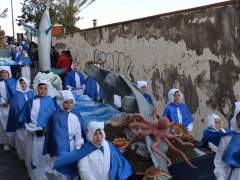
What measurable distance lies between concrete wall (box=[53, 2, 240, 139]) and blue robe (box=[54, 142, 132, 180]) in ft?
15.5

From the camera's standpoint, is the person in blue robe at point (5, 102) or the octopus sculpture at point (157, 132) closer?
the octopus sculpture at point (157, 132)

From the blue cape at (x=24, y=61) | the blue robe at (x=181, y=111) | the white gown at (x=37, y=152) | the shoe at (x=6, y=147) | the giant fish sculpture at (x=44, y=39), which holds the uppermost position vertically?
the giant fish sculpture at (x=44, y=39)

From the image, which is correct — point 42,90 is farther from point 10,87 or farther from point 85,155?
point 10,87

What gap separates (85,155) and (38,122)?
8.32 ft

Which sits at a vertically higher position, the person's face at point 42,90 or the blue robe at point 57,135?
the person's face at point 42,90

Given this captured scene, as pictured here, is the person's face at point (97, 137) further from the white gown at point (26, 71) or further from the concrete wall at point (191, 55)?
the white gown at point (26, 71)

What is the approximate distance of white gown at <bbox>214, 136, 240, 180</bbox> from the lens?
16.6 ft

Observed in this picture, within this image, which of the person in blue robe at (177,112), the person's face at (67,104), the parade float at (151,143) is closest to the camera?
the parade float at (151,143)

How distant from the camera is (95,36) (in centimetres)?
1795

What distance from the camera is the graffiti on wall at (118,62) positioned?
14.8 m

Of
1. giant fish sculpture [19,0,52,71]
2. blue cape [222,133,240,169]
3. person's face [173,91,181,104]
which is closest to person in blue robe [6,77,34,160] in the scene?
person's face [173,91,181,104]

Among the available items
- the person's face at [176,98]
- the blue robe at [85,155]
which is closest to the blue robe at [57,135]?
the blue robe at [85,155]

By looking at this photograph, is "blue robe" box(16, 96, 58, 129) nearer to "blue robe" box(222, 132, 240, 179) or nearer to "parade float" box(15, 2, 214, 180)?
"parade float" box(15, 2, 214, 180)

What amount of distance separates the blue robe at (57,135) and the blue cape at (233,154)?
8.24 ft
